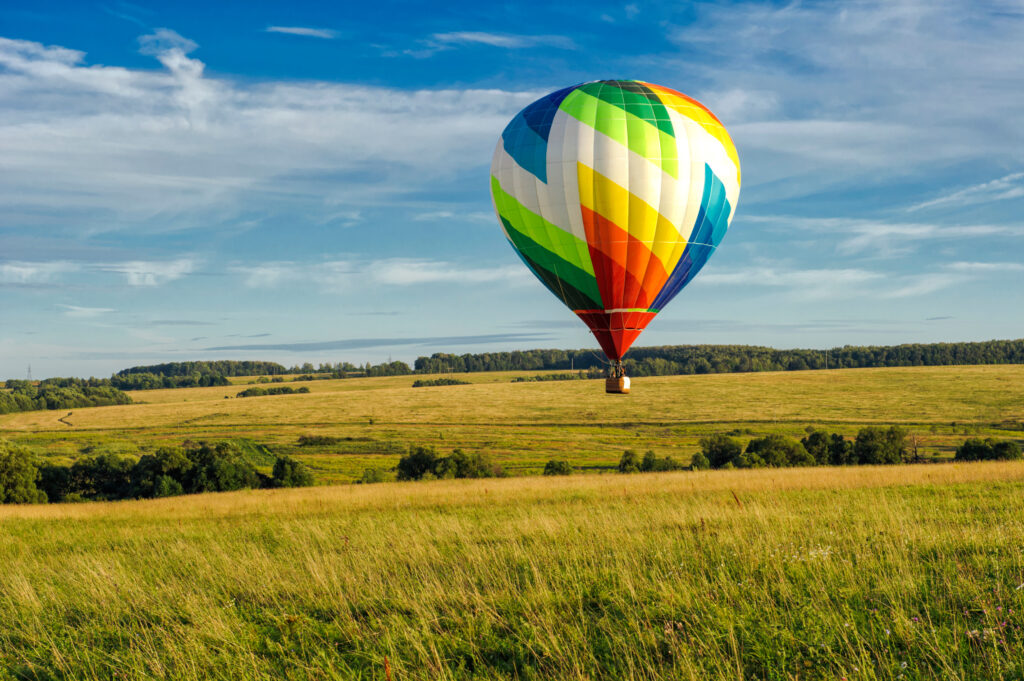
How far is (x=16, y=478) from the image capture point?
4412 cm

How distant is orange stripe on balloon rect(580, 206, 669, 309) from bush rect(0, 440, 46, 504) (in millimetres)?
37464

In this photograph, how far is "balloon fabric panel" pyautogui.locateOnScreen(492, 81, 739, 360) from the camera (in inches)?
948

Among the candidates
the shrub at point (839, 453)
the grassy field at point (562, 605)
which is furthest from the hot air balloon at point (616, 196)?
the shrub at point (839, 453)

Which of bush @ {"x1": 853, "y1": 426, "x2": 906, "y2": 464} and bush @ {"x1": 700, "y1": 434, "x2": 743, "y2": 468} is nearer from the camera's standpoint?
bush @ {"x1": 853, "y1": 426, "x2": 906, "y2": 464}

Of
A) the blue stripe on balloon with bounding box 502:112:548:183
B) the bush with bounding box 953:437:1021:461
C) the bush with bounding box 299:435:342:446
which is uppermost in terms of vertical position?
the blue stripe on balloon with bounding box 502:112:548:183

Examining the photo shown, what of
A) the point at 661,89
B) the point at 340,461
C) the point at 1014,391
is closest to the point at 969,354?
the point at 1014,391

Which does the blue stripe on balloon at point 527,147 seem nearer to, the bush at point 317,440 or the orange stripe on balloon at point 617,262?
the orange stripe on balloon at point 617,262

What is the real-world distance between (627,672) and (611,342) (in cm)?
1888

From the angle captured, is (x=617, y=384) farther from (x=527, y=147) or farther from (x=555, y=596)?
(x=555, y=596)

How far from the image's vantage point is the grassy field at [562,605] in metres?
6.38

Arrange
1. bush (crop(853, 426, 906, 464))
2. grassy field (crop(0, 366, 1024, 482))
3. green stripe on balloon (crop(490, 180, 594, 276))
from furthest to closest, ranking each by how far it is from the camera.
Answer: grassy field (crop(0, 366, 1024, 482))
bush (crop(853, 426, 906, 464))
green stripe on balloon (crop(490, 180, 594, 276))

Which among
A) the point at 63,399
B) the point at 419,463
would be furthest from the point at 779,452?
the point at 63,399

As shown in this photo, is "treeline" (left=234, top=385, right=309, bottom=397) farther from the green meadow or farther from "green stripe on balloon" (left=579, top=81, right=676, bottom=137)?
the green meadow

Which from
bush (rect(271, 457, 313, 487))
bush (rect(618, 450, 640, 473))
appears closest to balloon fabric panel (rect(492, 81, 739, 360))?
bush (rect(271, 457, 313, 487))
